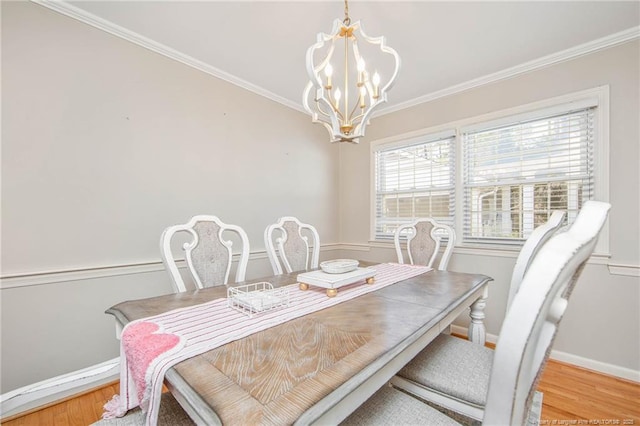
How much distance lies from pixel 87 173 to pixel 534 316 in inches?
97.0

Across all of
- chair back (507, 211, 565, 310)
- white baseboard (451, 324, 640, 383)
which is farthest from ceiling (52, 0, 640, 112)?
white baseboard (451, 324, 640, 383)

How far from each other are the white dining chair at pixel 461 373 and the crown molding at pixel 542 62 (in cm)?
204

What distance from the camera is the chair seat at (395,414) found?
85cm

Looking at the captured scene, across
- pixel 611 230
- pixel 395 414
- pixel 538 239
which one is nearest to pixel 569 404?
pixel 611 230

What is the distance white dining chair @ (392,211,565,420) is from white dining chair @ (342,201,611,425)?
461 mm

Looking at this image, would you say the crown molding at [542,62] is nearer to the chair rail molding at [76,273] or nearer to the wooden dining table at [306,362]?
the wooden dining table at [306,362]

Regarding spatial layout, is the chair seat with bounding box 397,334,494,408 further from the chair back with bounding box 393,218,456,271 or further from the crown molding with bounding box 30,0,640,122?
the crown molding with bounding box 30,0,640,122

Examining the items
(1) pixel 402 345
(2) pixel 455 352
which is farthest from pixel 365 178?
(1) pixel 402 345

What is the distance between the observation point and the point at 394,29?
1992mm

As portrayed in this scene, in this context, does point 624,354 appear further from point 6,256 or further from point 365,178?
point 6,256

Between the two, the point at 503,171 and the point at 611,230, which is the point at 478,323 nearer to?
the point at 611,230

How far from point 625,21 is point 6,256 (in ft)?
14.1

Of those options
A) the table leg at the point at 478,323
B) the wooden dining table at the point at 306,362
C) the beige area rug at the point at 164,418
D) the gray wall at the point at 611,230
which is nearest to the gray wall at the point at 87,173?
the wooden dining table at the point at 306,362

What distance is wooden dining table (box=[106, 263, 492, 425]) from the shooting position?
57 cm
